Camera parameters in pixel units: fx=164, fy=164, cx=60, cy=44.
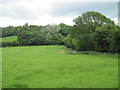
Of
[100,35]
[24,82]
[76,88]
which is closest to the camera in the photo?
[76,88]

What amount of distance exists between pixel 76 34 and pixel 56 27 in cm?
6757

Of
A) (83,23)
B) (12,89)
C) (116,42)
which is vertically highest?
(83,23)

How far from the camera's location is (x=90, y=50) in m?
39.1

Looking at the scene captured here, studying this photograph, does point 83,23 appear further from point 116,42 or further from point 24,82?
point 24,82

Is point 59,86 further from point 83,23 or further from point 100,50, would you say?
point 83,23

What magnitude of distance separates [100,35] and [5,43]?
5873cm

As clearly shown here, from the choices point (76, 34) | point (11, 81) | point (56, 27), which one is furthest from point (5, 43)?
point (11, 81)

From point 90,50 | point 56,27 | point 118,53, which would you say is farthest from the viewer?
point 56,27

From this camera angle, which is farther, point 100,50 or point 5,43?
point 5,43

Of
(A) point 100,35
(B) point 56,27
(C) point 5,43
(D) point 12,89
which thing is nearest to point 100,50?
(A) point 100,35

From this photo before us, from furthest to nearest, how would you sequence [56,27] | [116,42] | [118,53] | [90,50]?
1. [56,27]
2. [90,50]
3. [118,53]
4. [116,42]

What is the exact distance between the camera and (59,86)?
34.4 feet

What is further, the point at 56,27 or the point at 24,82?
the point at 56,27

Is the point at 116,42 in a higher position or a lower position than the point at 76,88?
higher
